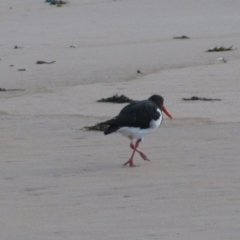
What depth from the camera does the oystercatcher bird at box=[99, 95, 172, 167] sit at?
23.5 feet

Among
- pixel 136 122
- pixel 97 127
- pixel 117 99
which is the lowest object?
pixel 117 99

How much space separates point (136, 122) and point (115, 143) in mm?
989

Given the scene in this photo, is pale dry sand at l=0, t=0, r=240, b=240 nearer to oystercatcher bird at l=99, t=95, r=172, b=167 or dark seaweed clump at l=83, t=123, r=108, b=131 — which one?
dark seaweed clump at l=83, t=123, r=108, b=131

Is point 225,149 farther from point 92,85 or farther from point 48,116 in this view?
point 92,85

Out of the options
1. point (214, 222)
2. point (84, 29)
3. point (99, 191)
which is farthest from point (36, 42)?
point (214, 222)

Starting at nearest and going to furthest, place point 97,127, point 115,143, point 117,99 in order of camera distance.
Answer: point 115,143, point 97,127, point 117,99

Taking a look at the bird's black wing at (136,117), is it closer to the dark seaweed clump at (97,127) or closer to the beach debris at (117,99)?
the dark seaweed clump at (97,127)

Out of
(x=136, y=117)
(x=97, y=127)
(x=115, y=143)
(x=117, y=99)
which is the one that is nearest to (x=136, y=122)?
(x=136, y=117)

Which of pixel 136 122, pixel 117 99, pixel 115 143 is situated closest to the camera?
pixel 136 122

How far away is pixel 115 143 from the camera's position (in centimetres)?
819

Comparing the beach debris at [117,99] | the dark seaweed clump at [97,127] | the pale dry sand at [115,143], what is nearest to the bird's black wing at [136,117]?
the pale dry sand at [115,143]

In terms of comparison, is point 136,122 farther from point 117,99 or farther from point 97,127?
point 117,99

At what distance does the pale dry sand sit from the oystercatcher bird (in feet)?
0.81

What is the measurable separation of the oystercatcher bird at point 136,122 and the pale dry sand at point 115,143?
25 centimetres
